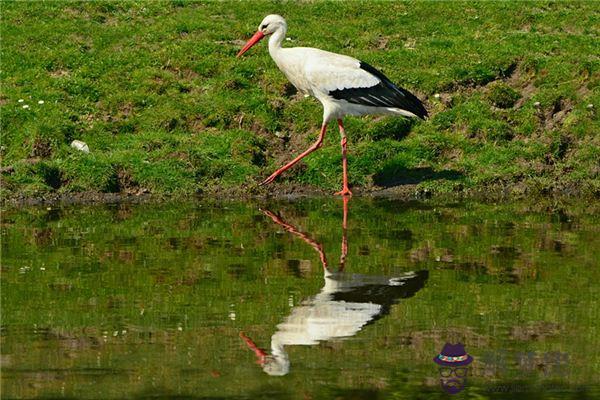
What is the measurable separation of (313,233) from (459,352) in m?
5.01

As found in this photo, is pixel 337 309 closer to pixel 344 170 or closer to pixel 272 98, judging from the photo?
pixel 344 170

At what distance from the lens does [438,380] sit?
8047 mm

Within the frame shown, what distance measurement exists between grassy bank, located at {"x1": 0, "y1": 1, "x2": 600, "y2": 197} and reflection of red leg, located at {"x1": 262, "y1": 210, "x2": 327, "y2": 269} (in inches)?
60.7

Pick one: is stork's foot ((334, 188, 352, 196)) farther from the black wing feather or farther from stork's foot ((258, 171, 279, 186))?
the black wing feather

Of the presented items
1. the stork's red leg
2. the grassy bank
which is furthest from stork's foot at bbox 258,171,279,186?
the stork's red leg

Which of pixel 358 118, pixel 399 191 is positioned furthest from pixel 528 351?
pixel 358 118

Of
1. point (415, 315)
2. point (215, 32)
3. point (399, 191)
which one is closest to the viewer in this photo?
point (415, 315)

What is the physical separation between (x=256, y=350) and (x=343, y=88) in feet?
23.6

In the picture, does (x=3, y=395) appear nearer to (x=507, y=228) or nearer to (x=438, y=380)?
(x=438, y=380)

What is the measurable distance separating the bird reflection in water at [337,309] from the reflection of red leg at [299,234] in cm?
4

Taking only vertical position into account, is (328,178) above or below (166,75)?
below

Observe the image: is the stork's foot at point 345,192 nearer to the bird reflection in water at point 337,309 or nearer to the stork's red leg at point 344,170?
the stork's red leg at point 344,170

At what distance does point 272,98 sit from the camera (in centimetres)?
1786

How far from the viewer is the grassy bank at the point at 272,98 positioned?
16.2 metres
